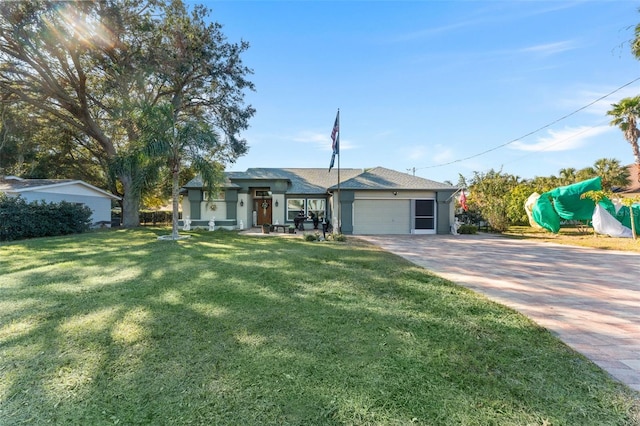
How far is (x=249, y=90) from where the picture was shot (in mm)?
18734

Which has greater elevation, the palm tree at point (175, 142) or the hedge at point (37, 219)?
the palm tree at point (175, 142)

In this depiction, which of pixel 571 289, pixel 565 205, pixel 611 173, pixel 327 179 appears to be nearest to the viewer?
pixel 571 289

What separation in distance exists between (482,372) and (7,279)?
28.9 feet

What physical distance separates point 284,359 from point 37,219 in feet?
56.4

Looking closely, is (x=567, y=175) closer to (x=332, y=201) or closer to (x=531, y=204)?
(x=531, y=204)

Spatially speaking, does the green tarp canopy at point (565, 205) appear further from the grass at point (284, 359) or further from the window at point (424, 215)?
the grass at point (284, 359)

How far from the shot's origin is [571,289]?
231 inches

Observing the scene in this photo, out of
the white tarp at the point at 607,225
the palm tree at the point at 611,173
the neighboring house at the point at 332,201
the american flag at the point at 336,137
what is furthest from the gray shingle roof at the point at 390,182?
the palm tree at the point at 611,173

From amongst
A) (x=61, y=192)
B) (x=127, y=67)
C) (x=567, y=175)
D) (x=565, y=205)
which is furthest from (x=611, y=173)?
(x=61, y=192)

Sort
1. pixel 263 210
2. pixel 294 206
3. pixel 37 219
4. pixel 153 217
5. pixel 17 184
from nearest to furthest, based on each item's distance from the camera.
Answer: pixel 37 219
pixel 17 184
pixel 294 206
pixel 263 210
pixel 153 217

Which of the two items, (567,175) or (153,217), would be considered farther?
(567,175)

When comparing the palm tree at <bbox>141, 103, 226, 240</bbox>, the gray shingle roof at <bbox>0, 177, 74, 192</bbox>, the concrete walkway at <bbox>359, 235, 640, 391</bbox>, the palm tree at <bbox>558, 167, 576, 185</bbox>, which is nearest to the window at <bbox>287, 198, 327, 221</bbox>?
the palm tree at <bbox>141, 103, 226, 240</bbox>

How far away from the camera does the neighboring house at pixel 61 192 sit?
1639cm

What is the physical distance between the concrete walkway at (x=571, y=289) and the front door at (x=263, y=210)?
1235cm
